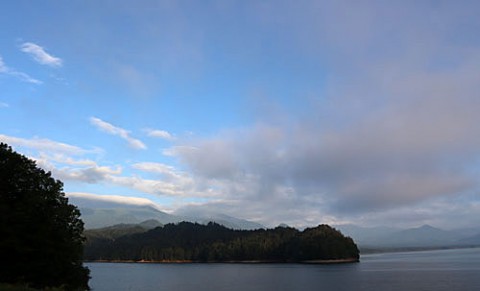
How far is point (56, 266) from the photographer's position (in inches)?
1865

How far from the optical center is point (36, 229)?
151 ft

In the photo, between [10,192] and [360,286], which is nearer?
[10,192]

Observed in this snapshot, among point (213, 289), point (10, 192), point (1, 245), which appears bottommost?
point (213, 289)

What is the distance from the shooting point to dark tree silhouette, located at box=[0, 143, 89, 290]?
43469 mm

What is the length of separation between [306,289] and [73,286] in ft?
198

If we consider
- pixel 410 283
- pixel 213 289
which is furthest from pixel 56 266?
pixel 410 283

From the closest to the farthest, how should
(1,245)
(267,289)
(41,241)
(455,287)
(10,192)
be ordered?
(1,245) < (41,241) < (10,192) < (455,287) < (267,289)

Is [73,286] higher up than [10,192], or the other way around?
[10,192]

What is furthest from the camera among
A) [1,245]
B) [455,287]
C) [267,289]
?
[267,289]

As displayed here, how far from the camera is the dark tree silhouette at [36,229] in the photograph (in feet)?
143

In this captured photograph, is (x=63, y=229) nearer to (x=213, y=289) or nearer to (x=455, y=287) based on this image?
(x=213, y=289)

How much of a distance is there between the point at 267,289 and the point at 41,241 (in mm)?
63546

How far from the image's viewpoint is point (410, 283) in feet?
343

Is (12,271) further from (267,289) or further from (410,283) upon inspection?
(410,283)
